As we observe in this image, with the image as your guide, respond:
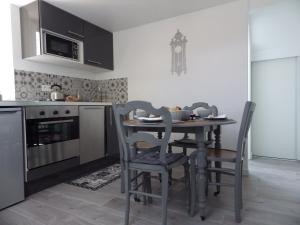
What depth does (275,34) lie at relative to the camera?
3.34 m

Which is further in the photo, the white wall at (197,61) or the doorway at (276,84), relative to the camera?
the doorway at (276,84)

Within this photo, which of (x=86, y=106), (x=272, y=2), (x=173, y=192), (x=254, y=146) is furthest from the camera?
(x=254, y=146)

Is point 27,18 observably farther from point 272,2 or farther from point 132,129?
point 272,2

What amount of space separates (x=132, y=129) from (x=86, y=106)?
1.28m

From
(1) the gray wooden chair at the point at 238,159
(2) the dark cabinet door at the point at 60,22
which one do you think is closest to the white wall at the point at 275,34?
(1) the gray wooden chair at the point at 238,159

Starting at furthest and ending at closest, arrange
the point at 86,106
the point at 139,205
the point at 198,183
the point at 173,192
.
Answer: the point at 86,106, the point at 173,192, the point at 139,205, the point at 198,183

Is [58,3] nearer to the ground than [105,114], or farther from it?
farther from it

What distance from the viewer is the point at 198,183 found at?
1598 millimetres

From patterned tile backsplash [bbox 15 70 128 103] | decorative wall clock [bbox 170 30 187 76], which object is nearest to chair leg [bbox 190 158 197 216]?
decorative wall clock [bbox 170 30 187 76]

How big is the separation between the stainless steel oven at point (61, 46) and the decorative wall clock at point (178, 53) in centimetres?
137

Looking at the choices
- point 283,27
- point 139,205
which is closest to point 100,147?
point 139,205

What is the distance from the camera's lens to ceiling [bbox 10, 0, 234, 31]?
8.61ft

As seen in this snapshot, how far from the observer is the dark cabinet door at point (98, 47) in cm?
315

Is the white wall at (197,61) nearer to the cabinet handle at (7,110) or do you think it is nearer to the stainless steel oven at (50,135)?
the stainless steel oven at (50,135)
